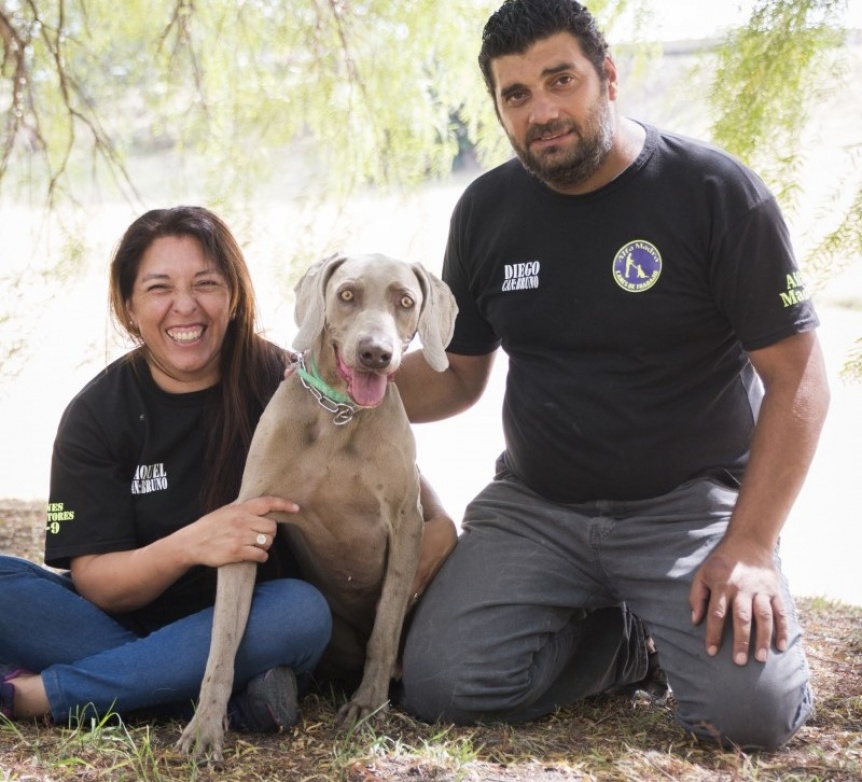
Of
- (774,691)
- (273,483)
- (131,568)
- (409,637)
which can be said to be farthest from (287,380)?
(774,691)

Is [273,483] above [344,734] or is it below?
above

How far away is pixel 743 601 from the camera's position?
2721mm

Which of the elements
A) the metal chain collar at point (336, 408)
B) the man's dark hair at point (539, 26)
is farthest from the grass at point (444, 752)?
the man's dark hair at point (539, 26)

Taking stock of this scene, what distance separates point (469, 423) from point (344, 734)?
7754 mm

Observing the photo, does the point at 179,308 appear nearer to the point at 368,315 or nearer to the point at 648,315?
the point at 368,315

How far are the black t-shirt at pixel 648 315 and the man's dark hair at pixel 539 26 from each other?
305 mm

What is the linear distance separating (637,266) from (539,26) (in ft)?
2.31

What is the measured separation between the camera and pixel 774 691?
2.70 m

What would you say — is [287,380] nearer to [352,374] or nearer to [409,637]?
[352,374]

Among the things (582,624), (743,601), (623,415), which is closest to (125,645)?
(582,624)

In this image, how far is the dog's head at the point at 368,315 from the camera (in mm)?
2616

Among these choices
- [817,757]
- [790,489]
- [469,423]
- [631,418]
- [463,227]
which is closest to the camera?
[817,757]

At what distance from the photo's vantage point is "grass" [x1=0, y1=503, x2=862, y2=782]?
7.88ft

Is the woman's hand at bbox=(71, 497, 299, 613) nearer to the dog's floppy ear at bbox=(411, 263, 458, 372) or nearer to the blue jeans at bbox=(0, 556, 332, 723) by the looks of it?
the blue jeans at bbox=(0, 556, 332, 723)
